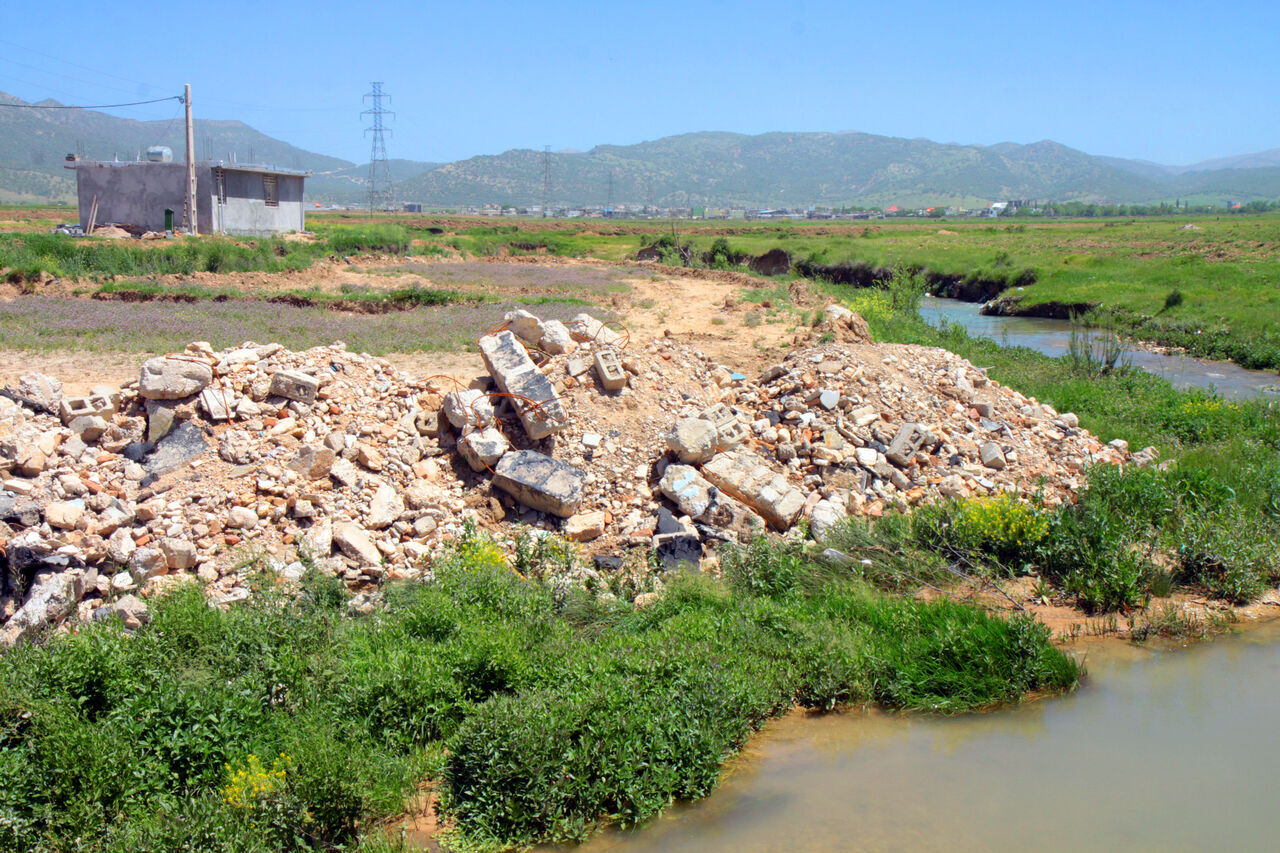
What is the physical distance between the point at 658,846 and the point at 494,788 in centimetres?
92

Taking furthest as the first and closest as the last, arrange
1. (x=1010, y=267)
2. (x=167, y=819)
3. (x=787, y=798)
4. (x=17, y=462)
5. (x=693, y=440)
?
1. (x=1010, y=267)
2. (x=693, y=440)
3. (x=17, y=462)
4. (x=787, y=798)
5. (x=167, y=819)

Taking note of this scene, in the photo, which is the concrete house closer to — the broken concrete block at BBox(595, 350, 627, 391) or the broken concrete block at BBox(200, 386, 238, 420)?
the broken concrete block at BBox(200, 386, 238, 420)

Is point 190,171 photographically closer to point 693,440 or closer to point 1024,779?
point 693,440

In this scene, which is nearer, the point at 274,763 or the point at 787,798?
the point at 274,763

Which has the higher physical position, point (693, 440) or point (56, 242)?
point (56, 242)

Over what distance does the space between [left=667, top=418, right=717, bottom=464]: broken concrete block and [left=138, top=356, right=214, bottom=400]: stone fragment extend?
4752 millimetres

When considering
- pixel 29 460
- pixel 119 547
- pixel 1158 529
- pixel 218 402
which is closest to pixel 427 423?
pixel 218 402

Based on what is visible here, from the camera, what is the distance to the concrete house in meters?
31.6

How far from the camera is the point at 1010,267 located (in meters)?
34.7

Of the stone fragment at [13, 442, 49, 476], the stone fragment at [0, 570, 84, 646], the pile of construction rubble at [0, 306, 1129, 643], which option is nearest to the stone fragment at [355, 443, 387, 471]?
the pile of construction rubble at [0, 306, 1129, 643]

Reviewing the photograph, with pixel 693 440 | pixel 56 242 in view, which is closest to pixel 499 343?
pixel 693 440

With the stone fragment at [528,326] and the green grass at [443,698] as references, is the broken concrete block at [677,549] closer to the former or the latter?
the green grass at [443,698]

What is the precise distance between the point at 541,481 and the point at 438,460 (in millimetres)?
1223

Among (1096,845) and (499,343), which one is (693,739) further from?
(499,343)
